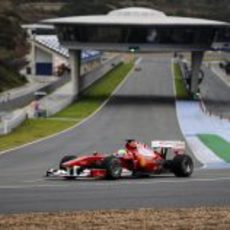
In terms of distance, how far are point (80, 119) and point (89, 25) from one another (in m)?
25.9

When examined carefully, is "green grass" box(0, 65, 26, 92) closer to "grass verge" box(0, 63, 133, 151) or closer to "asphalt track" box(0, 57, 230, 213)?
"grass verge" box(0, 63, 133, 151)

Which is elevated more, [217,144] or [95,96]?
[217,144]

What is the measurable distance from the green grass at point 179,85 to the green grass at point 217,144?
45.0 metres

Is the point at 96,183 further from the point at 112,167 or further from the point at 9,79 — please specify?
the point at 9,79

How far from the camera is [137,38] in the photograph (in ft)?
314

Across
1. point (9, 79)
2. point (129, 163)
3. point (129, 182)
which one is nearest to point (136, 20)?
point (9, 79)

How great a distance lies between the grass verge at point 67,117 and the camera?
51.8 metres

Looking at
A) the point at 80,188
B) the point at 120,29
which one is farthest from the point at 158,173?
the point at 120,29

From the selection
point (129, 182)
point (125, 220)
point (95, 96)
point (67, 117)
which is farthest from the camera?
point (95, 96)

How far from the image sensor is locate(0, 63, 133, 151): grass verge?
5181 cm

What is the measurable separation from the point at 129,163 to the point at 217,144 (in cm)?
2277

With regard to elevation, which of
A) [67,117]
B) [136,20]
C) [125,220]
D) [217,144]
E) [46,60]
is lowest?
[46,60]

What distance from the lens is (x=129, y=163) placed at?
26641mm

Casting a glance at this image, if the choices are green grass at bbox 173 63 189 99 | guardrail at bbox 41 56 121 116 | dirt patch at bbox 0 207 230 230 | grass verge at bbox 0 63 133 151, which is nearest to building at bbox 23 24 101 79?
guardrail at bbox 41 56 121 116
